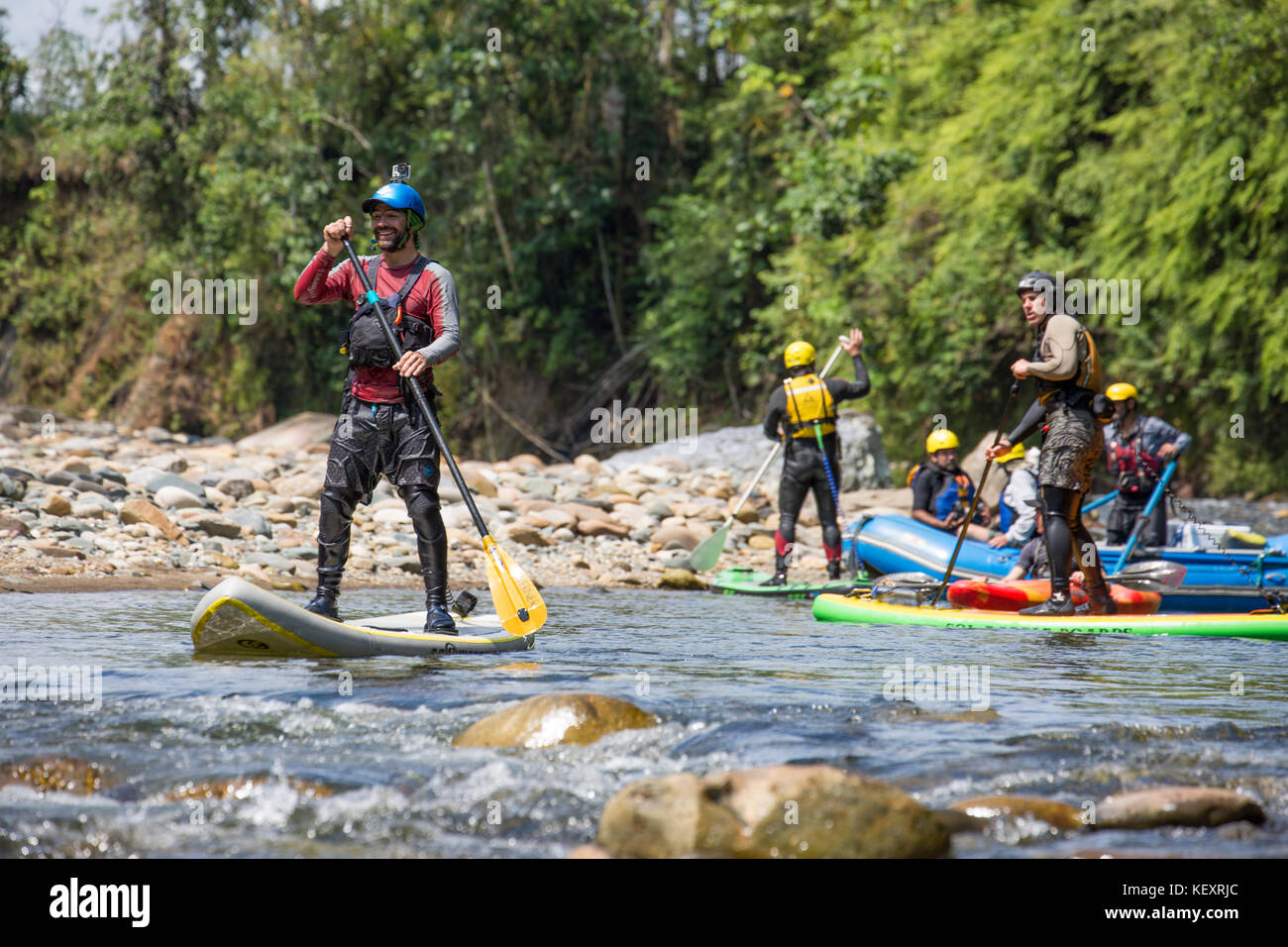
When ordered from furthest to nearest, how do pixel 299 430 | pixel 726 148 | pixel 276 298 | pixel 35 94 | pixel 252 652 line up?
pixel 35 94
pixel 276 298
pixel 726 148
pixel 299 430
pixel 252 652

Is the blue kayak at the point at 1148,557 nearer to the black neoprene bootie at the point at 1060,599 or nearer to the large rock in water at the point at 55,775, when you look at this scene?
the black neoprene bootie at the point at 1060,599

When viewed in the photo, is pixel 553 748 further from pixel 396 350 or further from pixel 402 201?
pixel 402 201

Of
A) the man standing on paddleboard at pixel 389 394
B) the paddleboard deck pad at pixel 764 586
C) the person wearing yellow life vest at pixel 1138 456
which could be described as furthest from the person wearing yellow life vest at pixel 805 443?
the man standing on paddleboard at pixel 389 394

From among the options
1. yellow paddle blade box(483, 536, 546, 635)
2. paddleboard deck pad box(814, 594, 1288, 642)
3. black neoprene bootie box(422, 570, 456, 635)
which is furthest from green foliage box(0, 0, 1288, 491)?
black neoprene bootie box(422, 570, 456, 635)

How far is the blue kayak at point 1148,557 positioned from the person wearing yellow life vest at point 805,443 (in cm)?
30

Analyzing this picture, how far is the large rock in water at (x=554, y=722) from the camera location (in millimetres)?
4281

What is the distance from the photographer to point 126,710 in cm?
458

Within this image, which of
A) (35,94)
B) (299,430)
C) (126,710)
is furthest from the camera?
(35,94)

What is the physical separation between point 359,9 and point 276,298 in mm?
5376

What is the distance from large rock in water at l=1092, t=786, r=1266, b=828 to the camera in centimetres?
361

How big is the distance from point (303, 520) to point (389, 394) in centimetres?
604

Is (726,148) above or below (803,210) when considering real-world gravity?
above
